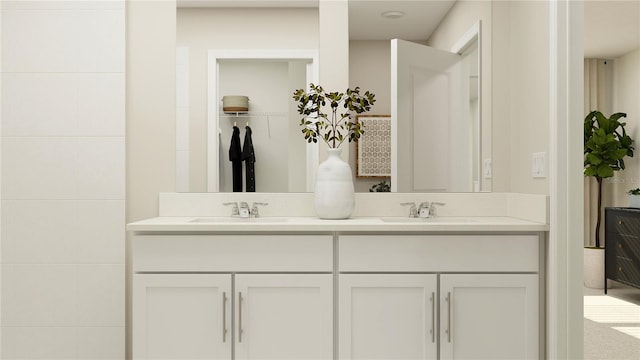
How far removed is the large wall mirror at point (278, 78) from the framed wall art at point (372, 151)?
0.09ft

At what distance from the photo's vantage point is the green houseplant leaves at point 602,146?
1779mm

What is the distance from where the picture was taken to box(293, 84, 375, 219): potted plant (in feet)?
7.67

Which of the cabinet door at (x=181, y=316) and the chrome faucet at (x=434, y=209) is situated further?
the chrome faucet at (x=434, y=209)

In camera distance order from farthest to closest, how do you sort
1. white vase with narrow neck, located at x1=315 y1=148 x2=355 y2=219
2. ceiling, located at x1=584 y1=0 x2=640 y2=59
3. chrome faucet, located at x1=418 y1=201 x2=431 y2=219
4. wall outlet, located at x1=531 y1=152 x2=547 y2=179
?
chrome faucet, located at x1=418 y1=201 x2=431 y2=219, white vase with narrow neck, located at x1=315 y1=148 x2=355 y2=219, wall outlet, located at x1=531 y1=152 x2=547 y2=179, ceiling, located at x1=584 y1=0 x2=640 y2=59

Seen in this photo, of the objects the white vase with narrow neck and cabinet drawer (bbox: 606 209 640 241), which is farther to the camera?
the white vase with narrow neck

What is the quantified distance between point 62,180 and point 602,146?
2274 mm

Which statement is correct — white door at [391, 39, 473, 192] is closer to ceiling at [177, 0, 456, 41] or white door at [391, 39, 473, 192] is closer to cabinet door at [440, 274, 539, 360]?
ceiling at [177, 0, 456, 41]

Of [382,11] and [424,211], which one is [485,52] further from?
[424,211]

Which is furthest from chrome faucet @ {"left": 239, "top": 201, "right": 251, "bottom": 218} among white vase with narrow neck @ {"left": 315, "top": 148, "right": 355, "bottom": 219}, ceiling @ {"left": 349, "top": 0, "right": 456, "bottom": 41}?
ceiling @ {"left": 349, "top": 0, "right": 456, "bottom": 41}

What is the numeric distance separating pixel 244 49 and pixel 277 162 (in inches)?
21.9

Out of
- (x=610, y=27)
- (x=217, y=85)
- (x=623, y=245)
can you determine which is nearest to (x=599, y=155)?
(x=623, y=245)

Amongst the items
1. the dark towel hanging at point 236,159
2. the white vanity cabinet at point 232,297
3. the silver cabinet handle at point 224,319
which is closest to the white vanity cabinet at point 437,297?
the white vanity cabinet at point 232,297

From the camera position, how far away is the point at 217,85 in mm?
2566

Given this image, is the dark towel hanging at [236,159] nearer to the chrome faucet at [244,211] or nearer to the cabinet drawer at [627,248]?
the chrome faucet at [244,211]
